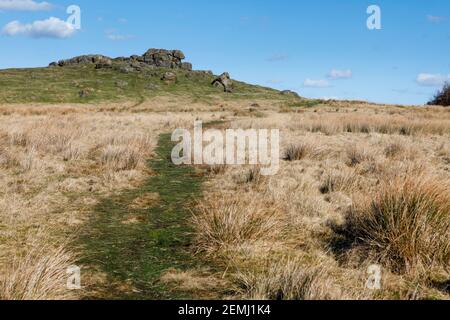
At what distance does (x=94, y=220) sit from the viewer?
7500 mm

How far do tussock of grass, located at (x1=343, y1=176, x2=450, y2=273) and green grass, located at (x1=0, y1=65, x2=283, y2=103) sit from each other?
232ft

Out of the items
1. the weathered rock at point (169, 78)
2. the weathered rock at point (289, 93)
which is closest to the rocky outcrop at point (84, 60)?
the weathered rock at point (169, 78)

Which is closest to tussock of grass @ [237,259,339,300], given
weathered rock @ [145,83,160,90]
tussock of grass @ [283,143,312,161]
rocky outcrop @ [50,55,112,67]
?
tussock of grass @ [283,143,312,161]

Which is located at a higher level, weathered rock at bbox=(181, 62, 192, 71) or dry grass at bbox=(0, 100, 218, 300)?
weathered rock at bbox=(181, 62, 192, 71)

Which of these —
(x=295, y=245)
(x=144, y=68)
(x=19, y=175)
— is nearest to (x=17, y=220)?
(x=19, y=175)

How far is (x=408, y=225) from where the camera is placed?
5.52 m

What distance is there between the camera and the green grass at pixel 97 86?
75125mm

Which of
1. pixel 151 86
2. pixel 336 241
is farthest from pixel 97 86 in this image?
pixel 336 241

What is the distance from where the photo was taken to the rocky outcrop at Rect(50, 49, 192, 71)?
390 ft

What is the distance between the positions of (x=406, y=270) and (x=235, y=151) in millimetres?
10629

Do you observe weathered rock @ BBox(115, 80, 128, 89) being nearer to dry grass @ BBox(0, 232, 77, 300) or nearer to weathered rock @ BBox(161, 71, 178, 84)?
weathered rock @ BBox(161, 71, 178, 84)

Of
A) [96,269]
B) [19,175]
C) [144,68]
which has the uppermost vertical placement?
[144,68]
